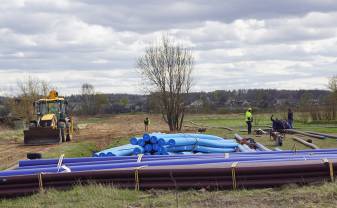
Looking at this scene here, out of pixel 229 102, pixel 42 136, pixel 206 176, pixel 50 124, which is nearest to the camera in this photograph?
pixel 206 176

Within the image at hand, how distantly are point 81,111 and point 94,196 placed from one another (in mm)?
111268

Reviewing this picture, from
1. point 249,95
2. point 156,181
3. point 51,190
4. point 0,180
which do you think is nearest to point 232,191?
point 156,181

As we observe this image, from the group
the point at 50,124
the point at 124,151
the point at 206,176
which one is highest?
the point at 50,124

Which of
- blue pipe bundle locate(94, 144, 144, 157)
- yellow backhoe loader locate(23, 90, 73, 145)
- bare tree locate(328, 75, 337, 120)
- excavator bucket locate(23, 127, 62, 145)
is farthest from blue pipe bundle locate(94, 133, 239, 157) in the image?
bare tree locate(328, 75, 337, 120)

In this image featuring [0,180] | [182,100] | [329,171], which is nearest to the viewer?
[329,171]

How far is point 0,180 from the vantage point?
1152 cm

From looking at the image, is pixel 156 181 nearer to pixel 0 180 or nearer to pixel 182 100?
pixel 0 180

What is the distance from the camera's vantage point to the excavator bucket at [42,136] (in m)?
30.9

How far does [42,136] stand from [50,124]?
121 centimetres

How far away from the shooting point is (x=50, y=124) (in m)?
32.1

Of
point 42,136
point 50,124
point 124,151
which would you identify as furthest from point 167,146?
point 50,124

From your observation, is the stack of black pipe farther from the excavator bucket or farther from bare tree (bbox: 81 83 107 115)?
bare tree (bbox: 81 83 107 115)

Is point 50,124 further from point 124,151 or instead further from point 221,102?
point 221,102

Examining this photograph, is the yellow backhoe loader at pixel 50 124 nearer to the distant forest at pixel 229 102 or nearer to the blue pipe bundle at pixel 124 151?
the blue pipe bundle at pixel 124 151
